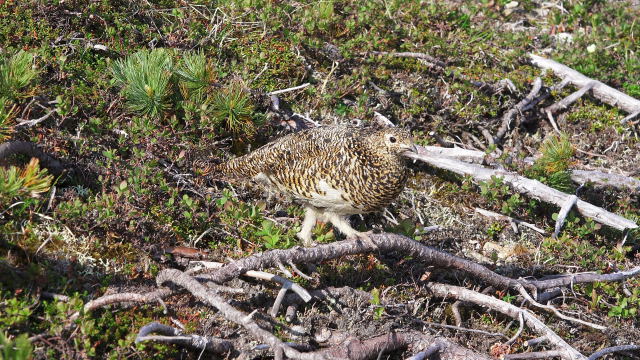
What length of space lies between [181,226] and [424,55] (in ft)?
11.5

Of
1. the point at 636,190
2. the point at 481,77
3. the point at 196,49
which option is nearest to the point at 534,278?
the point at 636,190

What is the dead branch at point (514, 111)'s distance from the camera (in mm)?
6703

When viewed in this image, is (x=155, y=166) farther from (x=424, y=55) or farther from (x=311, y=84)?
(x=424, y=55)

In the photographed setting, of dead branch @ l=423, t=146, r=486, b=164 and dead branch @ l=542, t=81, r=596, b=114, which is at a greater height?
dead branch @ l=542, t=81, r=596, b=114

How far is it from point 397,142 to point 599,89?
374 cm

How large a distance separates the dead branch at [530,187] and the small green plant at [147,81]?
2136mm

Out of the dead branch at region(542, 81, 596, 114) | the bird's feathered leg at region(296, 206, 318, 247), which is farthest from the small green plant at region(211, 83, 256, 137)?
the dead branch at region(542, 81, 596, 114)

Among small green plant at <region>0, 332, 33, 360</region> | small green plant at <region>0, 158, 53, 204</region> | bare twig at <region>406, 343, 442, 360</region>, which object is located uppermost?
small green plant at <region>0, 158, 53, 204</region>

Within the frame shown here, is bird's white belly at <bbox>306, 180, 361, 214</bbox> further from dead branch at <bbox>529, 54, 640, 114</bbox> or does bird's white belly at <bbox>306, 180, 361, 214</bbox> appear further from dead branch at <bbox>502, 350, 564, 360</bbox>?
dead branch at <bbox>529, 54, 640, 114</bbox>

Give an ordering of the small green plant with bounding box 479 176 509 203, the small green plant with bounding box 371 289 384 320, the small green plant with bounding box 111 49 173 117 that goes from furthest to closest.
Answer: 1. the small green plant with bounding box 479 176 509 203
2. the small green plant with bounding box 111 49 173 117
3. the small green plant with bounding box 371 289 384 320

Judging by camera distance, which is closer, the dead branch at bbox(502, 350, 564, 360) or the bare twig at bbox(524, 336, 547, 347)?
the dead branch at bbox(502, 350, 564, 360)

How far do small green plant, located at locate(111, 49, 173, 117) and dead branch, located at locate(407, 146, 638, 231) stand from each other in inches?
84.1

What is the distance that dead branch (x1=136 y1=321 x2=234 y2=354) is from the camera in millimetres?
3324

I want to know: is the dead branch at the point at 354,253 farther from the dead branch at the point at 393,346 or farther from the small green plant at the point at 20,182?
the small green plant at the point at 20,182
